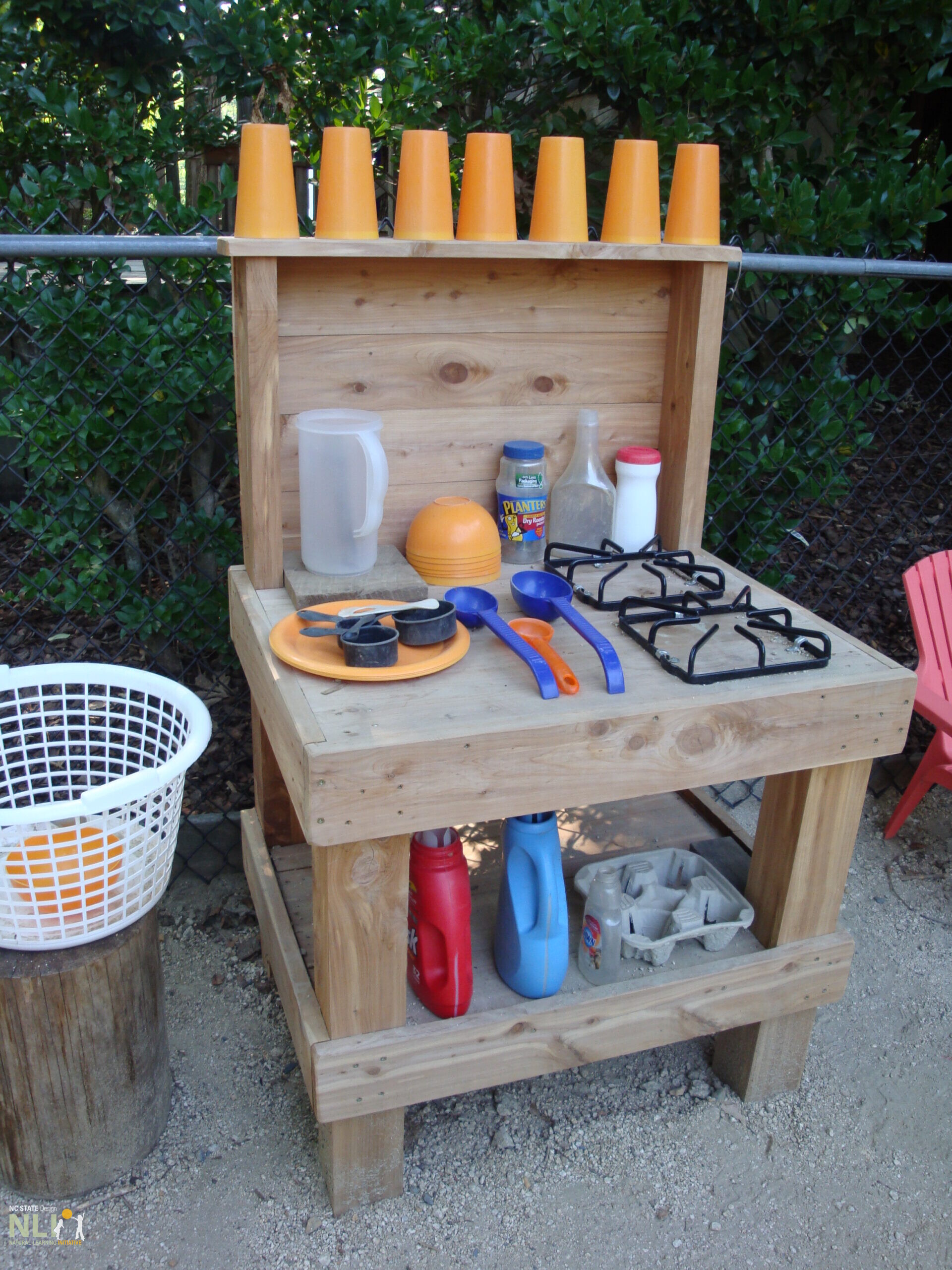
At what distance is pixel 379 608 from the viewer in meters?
1.82

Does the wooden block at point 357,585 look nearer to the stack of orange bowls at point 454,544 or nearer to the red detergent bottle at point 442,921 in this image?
the stack of orange bowls at point 454,544

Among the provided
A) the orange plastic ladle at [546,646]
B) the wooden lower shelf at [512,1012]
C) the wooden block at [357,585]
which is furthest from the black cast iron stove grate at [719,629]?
the wooden lower shelf at [512,1012]

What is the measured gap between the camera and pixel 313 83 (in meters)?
3.05

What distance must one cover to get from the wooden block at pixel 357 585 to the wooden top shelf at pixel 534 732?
110 millimetres

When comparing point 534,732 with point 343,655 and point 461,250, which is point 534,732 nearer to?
point 343,655

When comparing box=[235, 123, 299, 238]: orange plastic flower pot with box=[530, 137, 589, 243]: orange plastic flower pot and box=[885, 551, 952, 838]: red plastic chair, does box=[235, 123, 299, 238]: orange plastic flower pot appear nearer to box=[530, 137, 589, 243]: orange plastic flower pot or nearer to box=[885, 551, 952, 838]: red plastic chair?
box=[530, 137, 589, 243]: orange plastic flower pot

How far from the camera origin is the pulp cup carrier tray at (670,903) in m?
2.03

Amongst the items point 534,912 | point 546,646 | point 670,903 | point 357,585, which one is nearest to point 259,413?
point 357,585

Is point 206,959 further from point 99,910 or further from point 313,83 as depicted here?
point 313,83

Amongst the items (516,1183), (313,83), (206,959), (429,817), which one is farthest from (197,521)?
(516,1183)

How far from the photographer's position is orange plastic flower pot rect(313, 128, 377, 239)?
6.11 feet

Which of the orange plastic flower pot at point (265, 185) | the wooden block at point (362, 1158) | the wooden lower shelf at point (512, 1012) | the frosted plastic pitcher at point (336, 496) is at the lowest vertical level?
the wooden block at point (362, 1158)

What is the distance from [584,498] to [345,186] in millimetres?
824

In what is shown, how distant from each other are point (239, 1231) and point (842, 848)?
4.36 ft
